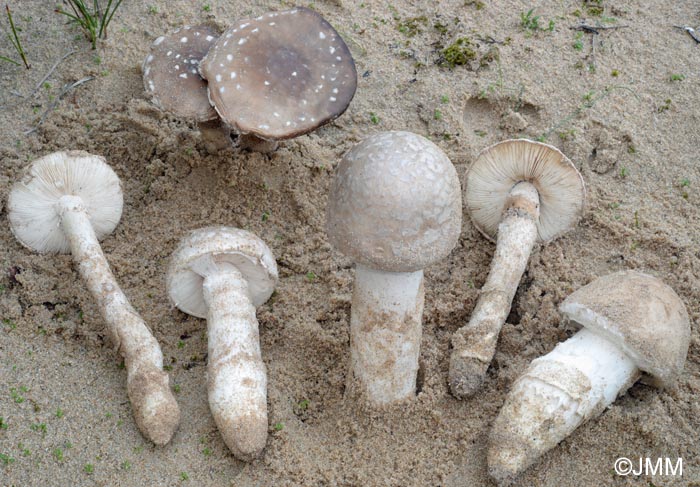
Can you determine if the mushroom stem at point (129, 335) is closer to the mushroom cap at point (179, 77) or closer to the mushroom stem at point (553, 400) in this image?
the mushroom cap at point (179, 77)

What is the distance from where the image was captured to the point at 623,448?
327cm

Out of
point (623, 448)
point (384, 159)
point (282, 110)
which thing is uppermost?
point (384, 159)

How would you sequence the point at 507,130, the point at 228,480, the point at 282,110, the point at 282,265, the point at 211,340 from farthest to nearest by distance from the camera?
the point at 507,130, the point at 282,265, the point at 282,110, the point at 211,340, the point at 228,480

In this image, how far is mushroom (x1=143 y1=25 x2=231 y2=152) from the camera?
12.7 feet

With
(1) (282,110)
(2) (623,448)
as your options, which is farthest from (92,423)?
(2) (623,448)

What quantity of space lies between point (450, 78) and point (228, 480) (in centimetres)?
319

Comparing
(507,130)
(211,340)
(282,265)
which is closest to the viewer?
(211,340)

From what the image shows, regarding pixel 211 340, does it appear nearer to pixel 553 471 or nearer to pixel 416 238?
pixel 416 238

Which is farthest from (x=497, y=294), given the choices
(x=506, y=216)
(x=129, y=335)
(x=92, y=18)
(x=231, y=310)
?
(x=92, y=18)

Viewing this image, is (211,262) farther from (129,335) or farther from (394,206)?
(394,206)

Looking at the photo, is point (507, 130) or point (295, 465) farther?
point (507, 130)

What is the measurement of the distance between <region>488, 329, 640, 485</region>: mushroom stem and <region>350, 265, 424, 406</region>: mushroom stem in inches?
20.6

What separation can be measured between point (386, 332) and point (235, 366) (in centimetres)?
77

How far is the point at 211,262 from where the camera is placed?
3557 millimetres
